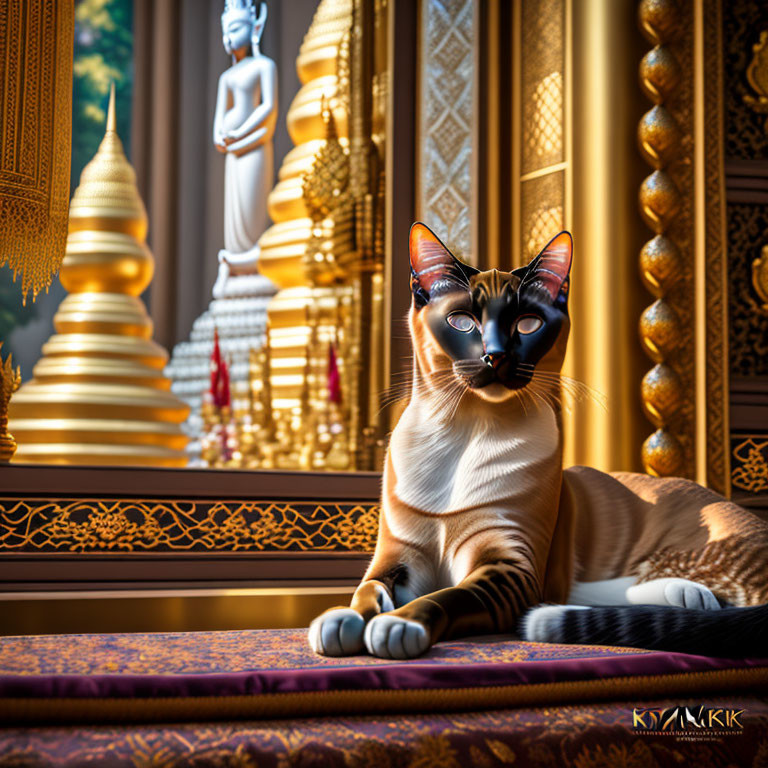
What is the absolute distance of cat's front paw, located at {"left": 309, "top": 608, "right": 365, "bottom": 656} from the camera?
103 cm

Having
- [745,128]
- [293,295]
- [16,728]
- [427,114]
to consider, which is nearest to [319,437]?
[293,295]

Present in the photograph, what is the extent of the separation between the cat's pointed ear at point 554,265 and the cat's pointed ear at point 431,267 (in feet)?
0.34

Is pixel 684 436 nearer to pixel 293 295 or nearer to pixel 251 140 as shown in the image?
pixel 293 295

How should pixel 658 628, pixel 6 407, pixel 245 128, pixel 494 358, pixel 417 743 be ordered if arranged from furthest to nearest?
1. pixel 245 128
2. pixel 6 407
3. pixel 494 358
4. pixel 658 628
5. pixel 417 743

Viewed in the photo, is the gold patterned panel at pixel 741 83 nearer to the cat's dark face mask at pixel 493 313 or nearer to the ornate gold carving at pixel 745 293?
the ornate gold carving at pixel 745 293

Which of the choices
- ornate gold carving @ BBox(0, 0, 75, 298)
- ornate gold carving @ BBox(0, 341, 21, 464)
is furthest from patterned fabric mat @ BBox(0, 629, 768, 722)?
ornate gold carving @ BBox(0, 0, 75, 298)

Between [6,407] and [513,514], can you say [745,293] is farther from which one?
[6,407]

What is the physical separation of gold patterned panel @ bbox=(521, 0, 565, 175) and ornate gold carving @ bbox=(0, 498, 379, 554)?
132cm

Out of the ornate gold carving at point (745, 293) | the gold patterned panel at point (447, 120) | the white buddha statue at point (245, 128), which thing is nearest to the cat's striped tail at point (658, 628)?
the ornate gold carving at point (745, 293)

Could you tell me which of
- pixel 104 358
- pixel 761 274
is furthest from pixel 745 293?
pixel 104 358

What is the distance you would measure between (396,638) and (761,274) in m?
2.13

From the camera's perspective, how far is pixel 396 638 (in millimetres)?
996

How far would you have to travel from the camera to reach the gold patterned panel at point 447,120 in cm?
293

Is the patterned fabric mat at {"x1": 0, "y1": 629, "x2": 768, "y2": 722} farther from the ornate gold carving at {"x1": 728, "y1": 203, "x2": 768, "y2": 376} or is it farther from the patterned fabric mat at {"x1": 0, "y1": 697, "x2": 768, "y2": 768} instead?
the ornate gold carving at {"x1": 728, "y1": 203, "x2": 768, "y2": 376}
